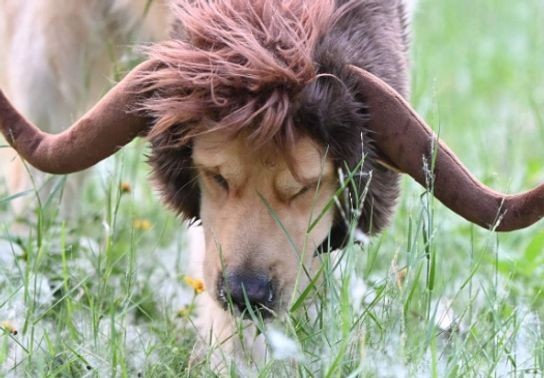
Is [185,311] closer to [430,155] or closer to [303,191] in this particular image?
[303,191]

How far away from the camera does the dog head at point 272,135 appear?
3061mm

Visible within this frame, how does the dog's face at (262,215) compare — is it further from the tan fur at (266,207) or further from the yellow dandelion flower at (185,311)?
the yellow dandelion flower at (185,311)

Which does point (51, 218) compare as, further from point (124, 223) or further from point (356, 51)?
point (356, 51)

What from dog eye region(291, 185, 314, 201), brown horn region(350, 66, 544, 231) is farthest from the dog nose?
brown horn region(350, 66, 544, 231)

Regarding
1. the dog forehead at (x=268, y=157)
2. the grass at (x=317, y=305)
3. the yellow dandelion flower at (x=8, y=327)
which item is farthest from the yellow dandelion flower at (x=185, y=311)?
the dog forehead at (x=268, y=157)

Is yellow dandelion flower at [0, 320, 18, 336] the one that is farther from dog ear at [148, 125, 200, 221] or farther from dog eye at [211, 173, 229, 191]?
dog eye at [211, 173, 229, 191]

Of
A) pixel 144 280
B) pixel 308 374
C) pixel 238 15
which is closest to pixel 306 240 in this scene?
pixel 308 374

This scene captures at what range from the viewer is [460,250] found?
4.77 meters

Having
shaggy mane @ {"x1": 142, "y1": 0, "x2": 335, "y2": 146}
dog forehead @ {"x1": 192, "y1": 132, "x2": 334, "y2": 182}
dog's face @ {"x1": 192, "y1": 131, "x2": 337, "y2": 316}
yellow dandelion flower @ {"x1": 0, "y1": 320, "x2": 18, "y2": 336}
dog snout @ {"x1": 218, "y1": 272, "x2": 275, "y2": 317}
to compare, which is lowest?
yellow dandelion flower @ {"x1": 0, "y1": 320, "x2": 18, "y2": 336}

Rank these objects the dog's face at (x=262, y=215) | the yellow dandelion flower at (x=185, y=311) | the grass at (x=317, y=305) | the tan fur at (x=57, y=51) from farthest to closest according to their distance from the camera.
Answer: the tan fur at (x=57, y=51) → the yellow dandelion flower at (x=185, y=311) → the dog's face at (x=262, y=215) → the grass at (x=317, y=305)

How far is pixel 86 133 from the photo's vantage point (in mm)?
3346

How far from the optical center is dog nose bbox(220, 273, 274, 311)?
307 cm

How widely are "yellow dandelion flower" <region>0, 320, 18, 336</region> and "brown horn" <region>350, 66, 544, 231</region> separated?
107 cm

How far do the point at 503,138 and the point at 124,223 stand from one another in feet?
8.10
